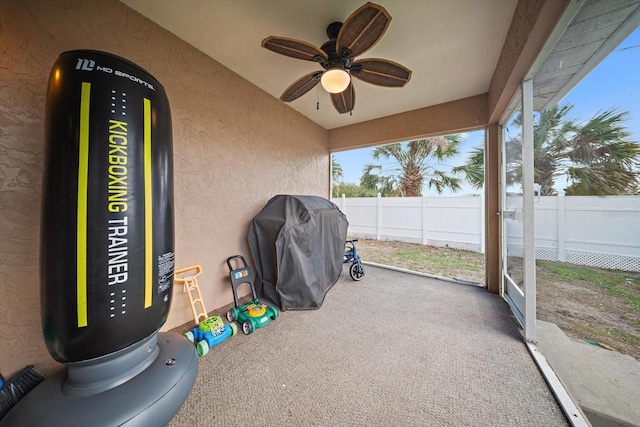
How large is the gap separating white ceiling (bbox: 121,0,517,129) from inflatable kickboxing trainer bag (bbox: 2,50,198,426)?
1.05 m

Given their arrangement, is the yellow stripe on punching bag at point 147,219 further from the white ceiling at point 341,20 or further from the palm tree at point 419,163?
the palm tree at point 419,163

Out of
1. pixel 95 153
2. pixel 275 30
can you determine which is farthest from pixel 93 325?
pixel 275 30

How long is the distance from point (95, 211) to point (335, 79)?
5.25 feet

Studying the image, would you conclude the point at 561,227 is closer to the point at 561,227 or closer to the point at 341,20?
the point at 561,227

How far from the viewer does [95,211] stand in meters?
0.82

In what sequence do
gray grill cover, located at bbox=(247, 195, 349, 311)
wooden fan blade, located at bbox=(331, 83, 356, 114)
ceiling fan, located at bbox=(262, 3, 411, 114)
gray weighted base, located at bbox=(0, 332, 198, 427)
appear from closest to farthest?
gray weighted base, located at bbox=(0, 332, 198, 427) → ceiling fan, located at bbox=(262, 3, 411, 114) → wooden fan blade, located at bbox=(331, 83, 356, 114) → gray grill cover, located at bbox=(247, 195, 349, 311)

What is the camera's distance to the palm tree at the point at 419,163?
17.2 ft

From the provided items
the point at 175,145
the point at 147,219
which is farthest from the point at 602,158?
the point at 175,145

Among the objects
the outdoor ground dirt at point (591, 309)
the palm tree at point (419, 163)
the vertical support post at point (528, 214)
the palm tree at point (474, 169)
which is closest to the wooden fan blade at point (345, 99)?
the vertical support post at point (528, 214)

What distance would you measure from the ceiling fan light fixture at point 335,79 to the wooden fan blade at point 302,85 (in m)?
0.14

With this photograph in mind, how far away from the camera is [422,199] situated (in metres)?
5.07

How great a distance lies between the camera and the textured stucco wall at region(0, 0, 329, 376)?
3.69 feet

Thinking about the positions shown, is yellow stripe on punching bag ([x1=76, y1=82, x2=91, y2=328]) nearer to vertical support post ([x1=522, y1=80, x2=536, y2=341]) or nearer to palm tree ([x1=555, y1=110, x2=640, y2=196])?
palm tree ([x1=555, y1=110, x2=640, y2=196])

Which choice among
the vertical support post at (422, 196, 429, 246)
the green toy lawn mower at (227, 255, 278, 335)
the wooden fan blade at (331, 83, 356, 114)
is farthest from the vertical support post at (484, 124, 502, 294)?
the green toy lawn mower at (227, 255, 278, 335)
